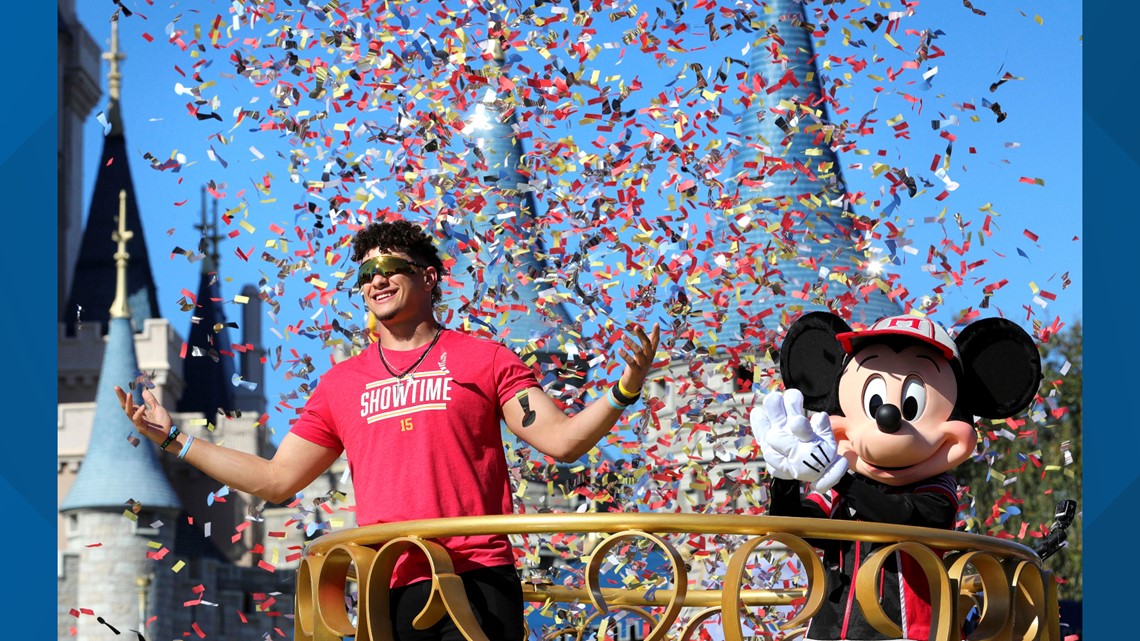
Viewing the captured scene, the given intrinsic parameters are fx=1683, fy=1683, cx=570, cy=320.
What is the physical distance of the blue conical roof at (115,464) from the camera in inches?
1401

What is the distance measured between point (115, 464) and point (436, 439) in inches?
1343

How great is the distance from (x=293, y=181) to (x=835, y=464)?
2849 mm

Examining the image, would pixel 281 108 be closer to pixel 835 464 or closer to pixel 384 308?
pixel 384 308

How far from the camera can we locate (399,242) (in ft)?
14.0

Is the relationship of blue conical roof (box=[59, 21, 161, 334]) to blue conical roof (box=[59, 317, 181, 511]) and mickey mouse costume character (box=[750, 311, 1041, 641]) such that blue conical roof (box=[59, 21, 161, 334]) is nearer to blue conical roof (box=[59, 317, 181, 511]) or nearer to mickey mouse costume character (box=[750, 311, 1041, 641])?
blue conical roof (box=[59, 317, 181, 511])


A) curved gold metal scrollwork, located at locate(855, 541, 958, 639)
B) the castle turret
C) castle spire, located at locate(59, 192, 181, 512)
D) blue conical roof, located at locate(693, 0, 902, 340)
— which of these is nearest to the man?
curved gold metal scrollwork, located at locate(855, 541, 958, 639)

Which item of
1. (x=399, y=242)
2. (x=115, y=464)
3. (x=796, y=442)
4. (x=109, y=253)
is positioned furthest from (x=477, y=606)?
(x=109, y=253)

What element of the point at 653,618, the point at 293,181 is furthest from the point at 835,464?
the point at 293,181

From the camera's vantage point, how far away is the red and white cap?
4516 millimetres

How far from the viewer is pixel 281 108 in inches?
245

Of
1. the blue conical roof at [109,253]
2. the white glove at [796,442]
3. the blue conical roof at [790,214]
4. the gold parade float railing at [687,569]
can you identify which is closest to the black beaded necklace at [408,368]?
the gold parade float railing at [687,569]

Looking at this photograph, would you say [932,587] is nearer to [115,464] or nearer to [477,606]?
[477,606]

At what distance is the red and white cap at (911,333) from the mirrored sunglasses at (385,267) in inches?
48.6

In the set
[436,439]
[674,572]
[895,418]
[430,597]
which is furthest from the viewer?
[895,418]
